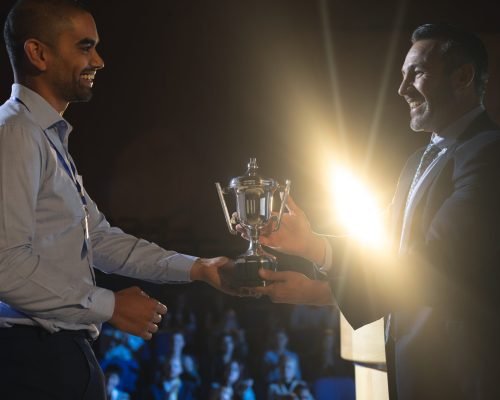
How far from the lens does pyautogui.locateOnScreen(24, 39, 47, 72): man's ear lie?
135 cm

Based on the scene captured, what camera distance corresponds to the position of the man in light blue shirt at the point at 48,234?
1151 mm

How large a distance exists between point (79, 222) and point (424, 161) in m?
0.97

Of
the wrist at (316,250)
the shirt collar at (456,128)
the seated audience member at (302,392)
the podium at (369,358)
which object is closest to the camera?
the wrist at (316,250)

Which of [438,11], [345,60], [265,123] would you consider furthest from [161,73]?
[438,11]

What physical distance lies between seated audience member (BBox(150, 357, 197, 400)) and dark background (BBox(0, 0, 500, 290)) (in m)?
0.83

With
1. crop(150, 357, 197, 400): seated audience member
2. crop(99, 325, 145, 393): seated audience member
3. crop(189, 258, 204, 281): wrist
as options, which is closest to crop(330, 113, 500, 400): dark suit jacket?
crop(189, 258, 204, 281): wrist

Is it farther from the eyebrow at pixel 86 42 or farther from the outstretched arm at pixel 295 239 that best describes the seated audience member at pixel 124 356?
the eyebrow at pixel 86 42

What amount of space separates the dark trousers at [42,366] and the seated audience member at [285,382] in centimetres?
269

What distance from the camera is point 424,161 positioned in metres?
1.73

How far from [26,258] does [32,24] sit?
→ 0.55 meters

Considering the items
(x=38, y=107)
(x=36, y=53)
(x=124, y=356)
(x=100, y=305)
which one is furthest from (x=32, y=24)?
(x=124, y=356)

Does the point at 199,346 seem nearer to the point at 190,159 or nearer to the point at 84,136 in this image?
the point at 190,159

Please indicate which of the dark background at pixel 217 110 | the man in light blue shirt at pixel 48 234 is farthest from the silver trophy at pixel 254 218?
the dark background at pixel 217 110

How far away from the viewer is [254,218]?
1.63 m
